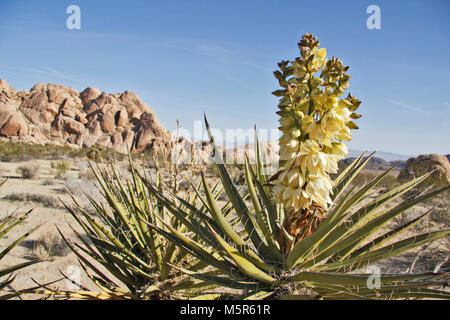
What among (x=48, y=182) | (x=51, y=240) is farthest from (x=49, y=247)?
(x=48, y=182)

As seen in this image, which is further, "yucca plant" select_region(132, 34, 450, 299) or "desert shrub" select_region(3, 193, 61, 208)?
"desert shrub" select_region(3, 193, 61, 208)

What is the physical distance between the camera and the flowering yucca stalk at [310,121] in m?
1.28

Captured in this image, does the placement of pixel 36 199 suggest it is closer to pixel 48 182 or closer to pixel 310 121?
pixel 48 182

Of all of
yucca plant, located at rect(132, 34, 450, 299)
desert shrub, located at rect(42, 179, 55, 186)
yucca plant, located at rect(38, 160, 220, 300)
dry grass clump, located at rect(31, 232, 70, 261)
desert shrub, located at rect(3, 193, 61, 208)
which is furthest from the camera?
desert shrub, located at rect(42, 179, 55, 186)

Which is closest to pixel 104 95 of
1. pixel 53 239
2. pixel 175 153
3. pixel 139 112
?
pixel 139 112

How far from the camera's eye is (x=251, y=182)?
5.75 feet

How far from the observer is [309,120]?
127 centimetres

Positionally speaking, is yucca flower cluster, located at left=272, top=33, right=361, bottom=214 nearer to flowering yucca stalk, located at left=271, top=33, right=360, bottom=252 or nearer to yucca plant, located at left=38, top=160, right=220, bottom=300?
flowering yucca stalk, located at left=271, top=33, right=360, bottom=252

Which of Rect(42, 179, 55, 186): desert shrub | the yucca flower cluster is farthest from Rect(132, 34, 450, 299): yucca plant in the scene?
Rect(42, 179, 55, 186): desert shrub

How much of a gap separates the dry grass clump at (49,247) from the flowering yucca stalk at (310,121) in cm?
498

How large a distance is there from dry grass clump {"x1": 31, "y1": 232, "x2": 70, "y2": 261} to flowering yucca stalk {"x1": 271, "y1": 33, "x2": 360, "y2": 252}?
4.98m

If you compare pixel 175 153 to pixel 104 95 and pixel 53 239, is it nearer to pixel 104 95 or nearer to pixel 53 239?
pixel 53 239

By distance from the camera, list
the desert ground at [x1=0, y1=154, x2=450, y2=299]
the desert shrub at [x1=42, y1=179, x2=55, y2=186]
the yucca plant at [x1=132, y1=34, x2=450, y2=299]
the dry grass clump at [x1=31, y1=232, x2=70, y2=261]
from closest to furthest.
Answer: the yucca plant at [x1=132, y1=34, x2=450, y2=299], the desert ground at [x1=0, y1=154, x2=450, y2=299], the dry grass clump at [x1=31, y1=232, x2=70, y2=261], the desert shrub at [x1=42, y1=179, x2=55, y2=186]

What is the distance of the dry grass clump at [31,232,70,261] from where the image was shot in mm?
4793
